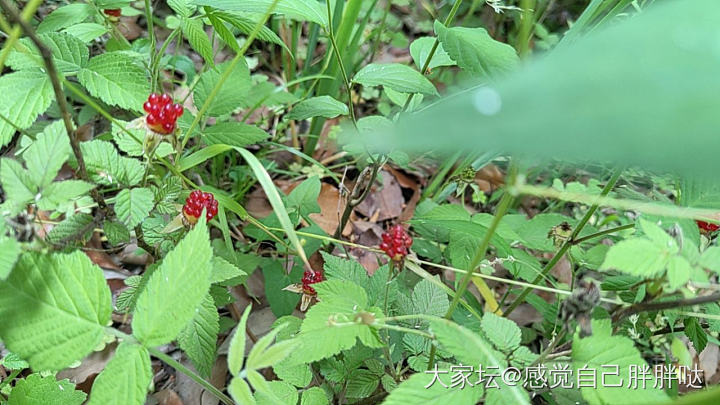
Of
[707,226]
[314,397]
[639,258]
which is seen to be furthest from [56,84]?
[707,226]

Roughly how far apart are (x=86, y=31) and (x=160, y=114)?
49 cm

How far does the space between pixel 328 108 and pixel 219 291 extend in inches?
16.2

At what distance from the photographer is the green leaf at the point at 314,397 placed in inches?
31.2

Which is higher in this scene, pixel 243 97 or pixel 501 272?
pixel 243 97

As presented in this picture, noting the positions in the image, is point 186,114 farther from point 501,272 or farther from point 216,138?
point 501,272

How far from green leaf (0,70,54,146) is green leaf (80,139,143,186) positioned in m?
0.10

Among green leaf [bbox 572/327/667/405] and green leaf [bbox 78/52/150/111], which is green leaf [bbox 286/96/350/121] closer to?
green leaf [bbox 78/52/150/111]

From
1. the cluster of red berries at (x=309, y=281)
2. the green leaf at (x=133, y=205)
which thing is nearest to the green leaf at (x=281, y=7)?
the green leaf at (x=133, y=205)

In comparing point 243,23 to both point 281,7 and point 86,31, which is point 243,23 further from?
point 86,31

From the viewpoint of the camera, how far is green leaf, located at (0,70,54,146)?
78 centimetres

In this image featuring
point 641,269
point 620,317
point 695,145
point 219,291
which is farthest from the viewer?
point 219,291

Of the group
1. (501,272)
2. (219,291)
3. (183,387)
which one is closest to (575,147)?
(219,291)

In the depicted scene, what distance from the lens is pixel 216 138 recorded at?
1.02 meters

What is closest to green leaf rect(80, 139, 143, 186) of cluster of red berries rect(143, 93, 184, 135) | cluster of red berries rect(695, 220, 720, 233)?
cluster of red berries rect(143, 93, 184, 135)
